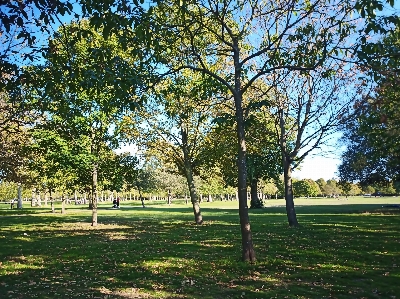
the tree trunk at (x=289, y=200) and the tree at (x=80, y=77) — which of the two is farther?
the tree trunk at (x=289, y=200)

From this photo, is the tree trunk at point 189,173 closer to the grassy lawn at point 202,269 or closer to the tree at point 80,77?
the grassy lawn at point 202,269

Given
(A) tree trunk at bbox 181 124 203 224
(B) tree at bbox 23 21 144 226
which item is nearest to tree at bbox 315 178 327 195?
(A) tree trunk at bbox 181 124 203 224

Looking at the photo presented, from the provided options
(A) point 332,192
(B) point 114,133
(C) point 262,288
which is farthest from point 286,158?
(A) point 332,192

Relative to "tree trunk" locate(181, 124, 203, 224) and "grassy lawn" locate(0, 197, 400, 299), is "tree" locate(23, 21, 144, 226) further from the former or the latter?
"tree trunk" locate(181, 124, 203, 224)

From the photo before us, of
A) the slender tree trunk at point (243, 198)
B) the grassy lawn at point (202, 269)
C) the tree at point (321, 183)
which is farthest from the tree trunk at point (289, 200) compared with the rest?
the tree at point (321, 183)

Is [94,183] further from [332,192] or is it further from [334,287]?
[332,192]

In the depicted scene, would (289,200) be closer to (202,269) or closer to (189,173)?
(189,173)

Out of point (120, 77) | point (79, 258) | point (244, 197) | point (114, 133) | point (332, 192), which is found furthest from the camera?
point (332, 192)

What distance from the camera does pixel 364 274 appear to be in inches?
328

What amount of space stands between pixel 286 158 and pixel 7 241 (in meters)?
14.1

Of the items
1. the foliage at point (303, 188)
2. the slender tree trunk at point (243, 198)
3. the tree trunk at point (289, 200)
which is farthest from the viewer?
the foliage at point (303, 188)

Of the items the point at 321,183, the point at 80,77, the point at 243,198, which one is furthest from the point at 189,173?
the point at 321,183

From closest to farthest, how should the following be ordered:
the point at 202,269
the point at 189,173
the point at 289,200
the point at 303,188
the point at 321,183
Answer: the point at 202,269
the point at 289,200
the point at 189,173
the point at 303,188
the point at 321,183

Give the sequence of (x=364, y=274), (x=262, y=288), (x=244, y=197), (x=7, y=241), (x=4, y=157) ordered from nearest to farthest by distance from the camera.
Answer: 1. (x=262, y=288)
2. (x=364, y=274)
3. (x=244, y=197)
4. (x=7, y=241)
5. (x=4, y=157)
